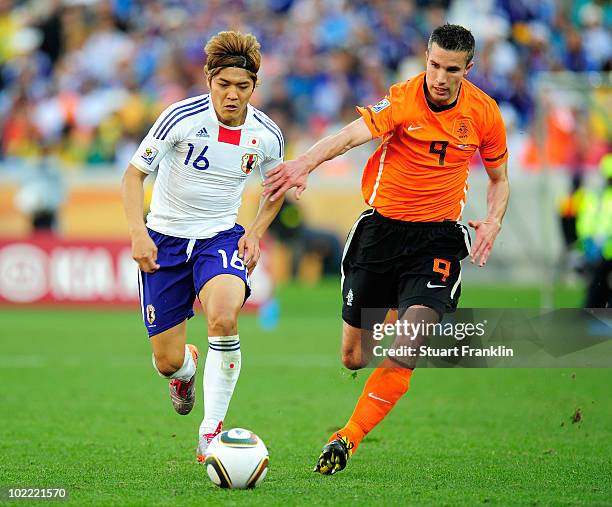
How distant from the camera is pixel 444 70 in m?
6.43

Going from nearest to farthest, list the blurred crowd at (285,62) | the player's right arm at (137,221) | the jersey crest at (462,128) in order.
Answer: the player's right arm at (137,221) < the jersey crest at (462,128) < the blurred crowd at (285,62)

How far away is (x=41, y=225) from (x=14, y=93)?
361 cm

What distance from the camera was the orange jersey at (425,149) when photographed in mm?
6684

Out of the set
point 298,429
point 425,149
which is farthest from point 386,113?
point 298,429

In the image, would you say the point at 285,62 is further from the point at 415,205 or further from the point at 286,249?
the point at 415,205

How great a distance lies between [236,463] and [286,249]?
45.3 ft

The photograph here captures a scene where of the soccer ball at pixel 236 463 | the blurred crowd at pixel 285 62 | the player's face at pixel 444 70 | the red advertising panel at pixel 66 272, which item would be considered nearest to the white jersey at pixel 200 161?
the player's face at pixel 444 70

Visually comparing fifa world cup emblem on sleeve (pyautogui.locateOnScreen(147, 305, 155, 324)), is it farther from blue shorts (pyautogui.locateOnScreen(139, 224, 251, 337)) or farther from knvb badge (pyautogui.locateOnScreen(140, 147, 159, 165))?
knvb badge (pyautogui.locateOnScreen(140, 147, 159, 165))

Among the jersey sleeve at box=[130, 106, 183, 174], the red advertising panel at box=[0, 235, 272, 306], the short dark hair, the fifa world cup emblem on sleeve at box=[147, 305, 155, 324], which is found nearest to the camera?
the short dark hair

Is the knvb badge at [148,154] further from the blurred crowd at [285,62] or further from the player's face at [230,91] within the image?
the blurred crowd at [285,62]

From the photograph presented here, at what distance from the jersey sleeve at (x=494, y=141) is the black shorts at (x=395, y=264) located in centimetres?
46

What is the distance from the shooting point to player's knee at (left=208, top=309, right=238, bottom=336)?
653 cm

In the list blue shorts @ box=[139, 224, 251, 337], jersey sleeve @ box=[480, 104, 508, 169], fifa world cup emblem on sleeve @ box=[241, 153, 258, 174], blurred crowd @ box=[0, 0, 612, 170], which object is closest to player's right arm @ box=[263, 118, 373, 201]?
fifa world cup emblem on sleeve @ box=[241, 153, 258, 174]

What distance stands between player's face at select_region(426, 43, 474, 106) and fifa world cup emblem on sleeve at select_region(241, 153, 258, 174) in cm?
114
